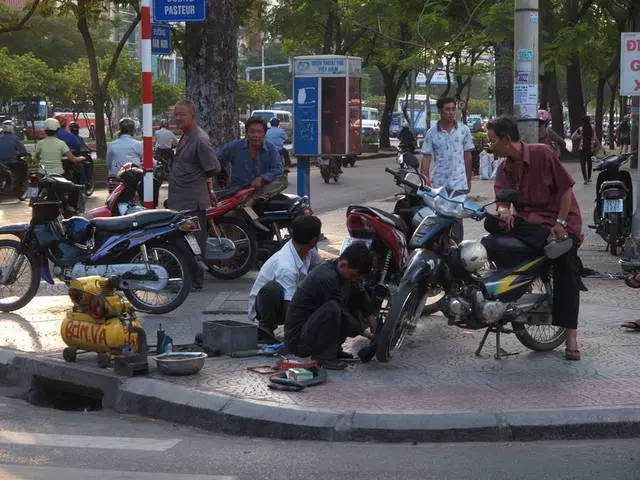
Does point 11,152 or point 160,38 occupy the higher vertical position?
point 160,38

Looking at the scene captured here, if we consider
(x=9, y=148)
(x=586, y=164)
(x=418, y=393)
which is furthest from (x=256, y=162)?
(x=586, y=164)

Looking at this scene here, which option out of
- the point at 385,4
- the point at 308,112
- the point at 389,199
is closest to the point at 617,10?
the point at 385,4

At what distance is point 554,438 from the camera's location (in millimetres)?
5984

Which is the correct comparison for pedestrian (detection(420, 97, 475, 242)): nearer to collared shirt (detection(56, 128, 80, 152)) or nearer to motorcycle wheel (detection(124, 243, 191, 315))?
motorcycle wheel (detection(124, 243, 191, 315))

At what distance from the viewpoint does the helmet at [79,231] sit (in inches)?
372

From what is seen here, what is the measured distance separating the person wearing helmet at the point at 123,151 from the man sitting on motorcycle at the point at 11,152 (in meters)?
6.55

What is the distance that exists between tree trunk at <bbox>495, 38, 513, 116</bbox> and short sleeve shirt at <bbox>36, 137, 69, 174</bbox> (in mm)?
8805

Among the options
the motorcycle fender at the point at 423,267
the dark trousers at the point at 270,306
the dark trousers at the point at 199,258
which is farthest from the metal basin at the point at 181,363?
the dark trousers at the point at 199,258

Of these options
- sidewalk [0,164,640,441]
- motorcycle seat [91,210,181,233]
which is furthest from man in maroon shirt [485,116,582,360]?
motorcycle seat [91,210,181,233]

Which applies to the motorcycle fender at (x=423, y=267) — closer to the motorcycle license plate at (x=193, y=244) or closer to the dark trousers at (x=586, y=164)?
the motorcycle license plate at (x=193, y=244)

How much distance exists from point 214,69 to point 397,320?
25.8ft

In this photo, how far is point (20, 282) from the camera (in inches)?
373

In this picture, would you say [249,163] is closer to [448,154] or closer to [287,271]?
[448,154]

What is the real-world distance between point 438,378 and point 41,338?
10.2 ft
